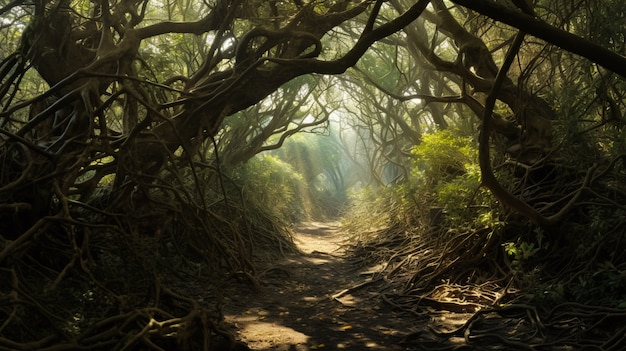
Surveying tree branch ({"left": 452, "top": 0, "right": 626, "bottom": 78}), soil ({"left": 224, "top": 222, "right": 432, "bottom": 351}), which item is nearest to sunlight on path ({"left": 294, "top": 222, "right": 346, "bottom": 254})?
soil ({"left": 224, "top": 222, "right": 432, "bottom": 351})

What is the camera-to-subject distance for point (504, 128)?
6145mm

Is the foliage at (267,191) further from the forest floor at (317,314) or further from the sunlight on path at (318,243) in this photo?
the forest floor at (317,314)

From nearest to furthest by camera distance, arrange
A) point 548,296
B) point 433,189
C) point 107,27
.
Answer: point 548,296 < point 107,27 < point 433,189

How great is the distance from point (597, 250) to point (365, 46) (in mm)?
2801

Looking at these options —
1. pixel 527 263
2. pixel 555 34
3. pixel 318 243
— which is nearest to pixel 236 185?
pixel 527 263

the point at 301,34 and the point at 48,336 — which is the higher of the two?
the point at 301,34

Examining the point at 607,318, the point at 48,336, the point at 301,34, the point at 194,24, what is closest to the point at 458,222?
the point at 607,318

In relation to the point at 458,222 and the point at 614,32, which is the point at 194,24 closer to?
the point at 458,222

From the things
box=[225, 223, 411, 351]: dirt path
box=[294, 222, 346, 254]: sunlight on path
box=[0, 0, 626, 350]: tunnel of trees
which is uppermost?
box=[0, 0, 626, 350]: tunnel of trees

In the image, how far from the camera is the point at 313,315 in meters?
4.81

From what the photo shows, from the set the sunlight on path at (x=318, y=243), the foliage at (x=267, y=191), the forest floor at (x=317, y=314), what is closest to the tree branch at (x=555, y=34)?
the forest floor at (x=317, y=314)

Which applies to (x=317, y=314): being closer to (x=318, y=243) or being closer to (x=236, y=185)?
(x=236, y=185)

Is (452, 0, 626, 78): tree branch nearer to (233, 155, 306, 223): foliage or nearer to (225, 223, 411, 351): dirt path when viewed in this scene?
(225, 223, 411, 351): dirt path

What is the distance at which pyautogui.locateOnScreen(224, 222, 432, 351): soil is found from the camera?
392cm
